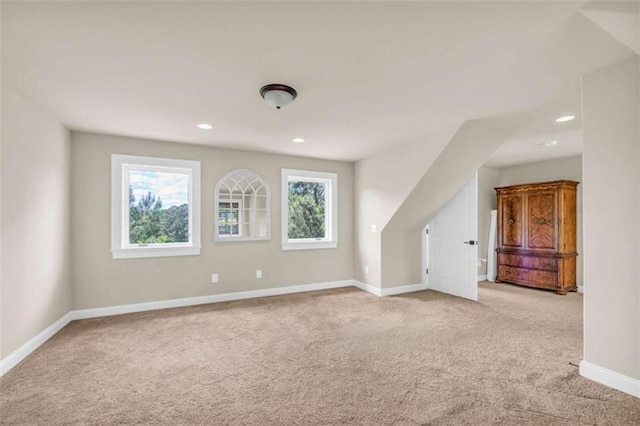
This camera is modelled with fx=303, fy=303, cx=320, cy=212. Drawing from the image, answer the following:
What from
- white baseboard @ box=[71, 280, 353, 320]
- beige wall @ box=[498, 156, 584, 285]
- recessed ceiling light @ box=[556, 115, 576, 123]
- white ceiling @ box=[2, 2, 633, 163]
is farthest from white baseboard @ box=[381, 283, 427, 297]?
recessed ceiling light @ box=[556, 115, 576, 123]

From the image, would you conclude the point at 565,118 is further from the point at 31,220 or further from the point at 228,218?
the point at 31,220

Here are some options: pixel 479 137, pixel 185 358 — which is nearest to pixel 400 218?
pixel 479 137

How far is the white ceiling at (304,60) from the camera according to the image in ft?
5.32

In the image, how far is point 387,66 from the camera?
2.17 meters

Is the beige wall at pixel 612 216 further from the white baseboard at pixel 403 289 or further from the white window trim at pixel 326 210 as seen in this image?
the white window trim at pixel 326 210

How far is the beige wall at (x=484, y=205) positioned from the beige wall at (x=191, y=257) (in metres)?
2.85

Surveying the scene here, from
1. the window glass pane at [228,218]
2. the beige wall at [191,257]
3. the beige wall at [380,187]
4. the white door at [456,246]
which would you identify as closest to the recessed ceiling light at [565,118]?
the beige wall at [380,187]

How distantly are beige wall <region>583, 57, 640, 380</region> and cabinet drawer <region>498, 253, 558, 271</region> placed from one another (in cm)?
345

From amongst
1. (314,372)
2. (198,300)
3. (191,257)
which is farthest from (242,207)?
(314,372)

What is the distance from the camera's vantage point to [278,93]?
246 centimetres

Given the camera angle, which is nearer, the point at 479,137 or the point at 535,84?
the point at 535,84

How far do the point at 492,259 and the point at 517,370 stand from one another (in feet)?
13.7

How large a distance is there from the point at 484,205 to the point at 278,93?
5469 mm

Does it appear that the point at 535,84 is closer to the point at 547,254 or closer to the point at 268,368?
the point at 268,368
